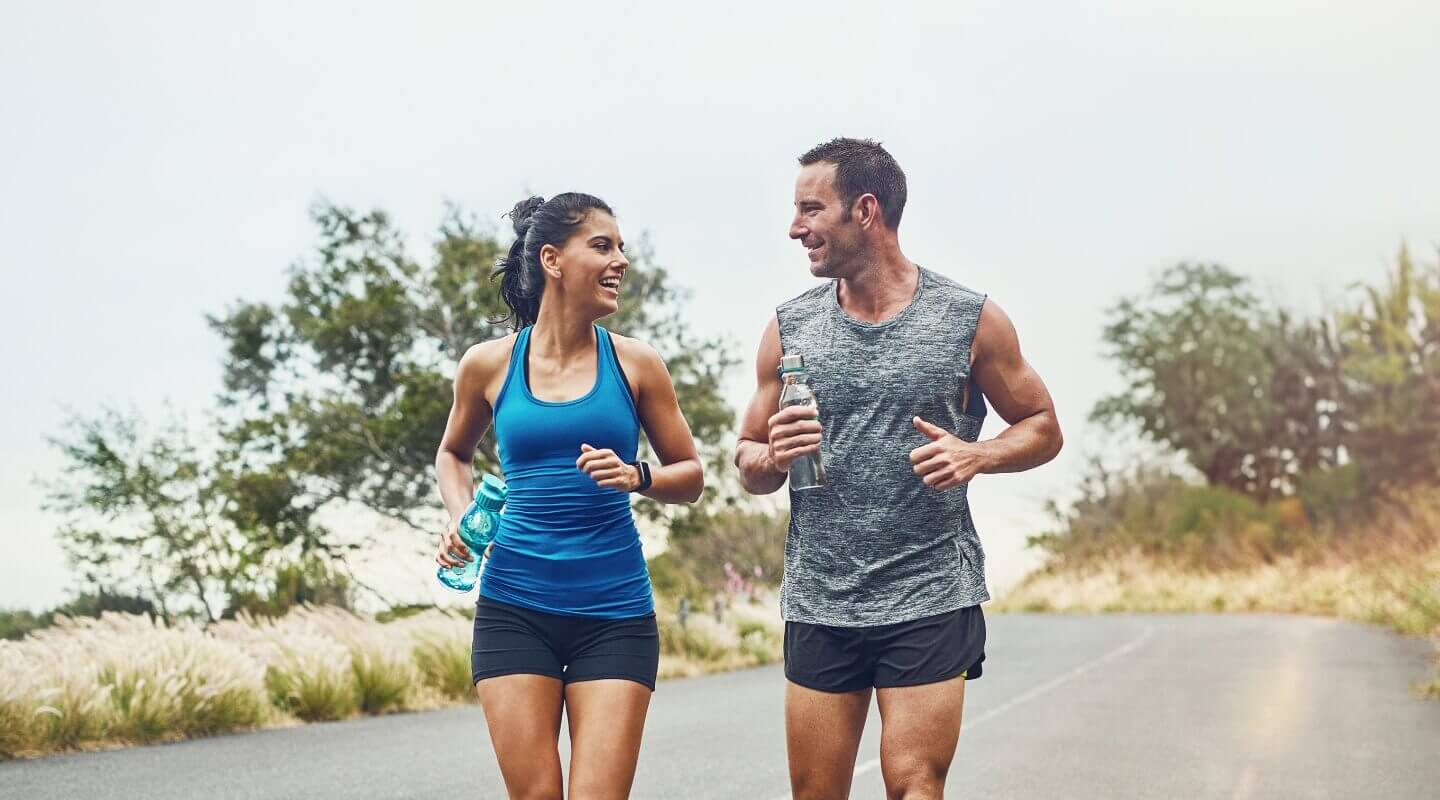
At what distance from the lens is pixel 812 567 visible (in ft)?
14.9

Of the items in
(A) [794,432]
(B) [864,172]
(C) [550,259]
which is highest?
(B) [864,172]

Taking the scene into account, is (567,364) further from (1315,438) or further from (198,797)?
(1315,438)

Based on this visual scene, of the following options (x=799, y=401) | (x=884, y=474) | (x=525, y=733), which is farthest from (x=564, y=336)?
(x=525, y=733)

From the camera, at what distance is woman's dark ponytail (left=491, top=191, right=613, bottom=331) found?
4.72 m

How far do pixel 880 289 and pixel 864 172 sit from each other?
1.11ft

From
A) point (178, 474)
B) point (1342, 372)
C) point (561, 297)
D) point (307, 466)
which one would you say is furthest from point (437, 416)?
point (1342, 372)

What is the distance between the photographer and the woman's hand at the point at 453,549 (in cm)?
455

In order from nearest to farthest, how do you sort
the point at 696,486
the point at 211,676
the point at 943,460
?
the point at 943,460 → the point at 696,486 → the point at 211,676

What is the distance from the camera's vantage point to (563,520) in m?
4.52

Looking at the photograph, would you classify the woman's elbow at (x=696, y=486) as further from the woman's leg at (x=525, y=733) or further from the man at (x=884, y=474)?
the woman's leg at (x=525, y=733)

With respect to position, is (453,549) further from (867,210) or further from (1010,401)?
(1010,401)

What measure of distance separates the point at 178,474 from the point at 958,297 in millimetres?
22871

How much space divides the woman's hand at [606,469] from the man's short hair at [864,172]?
0.95m

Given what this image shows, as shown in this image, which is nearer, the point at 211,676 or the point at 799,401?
the point at 799,401
